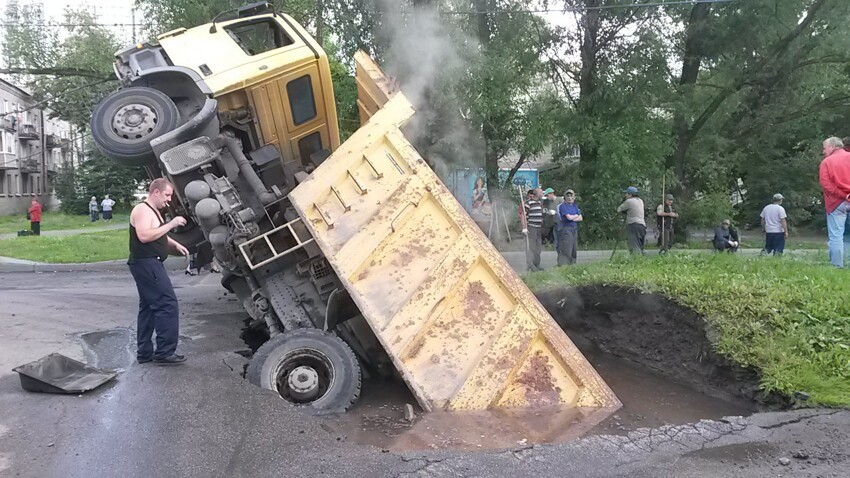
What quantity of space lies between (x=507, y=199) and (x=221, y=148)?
40.2 ft

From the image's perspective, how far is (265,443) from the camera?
3701 mm

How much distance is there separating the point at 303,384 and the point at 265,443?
1.03 metres

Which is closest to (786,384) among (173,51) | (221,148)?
(221,148)

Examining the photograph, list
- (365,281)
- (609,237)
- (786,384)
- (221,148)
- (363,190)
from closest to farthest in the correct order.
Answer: (786,384) < (365,281) < (363,190) < (221,148) < (609,237)

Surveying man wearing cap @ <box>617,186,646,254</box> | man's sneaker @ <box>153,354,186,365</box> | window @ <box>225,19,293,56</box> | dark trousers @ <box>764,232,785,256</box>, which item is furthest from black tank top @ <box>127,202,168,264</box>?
dark trousers @ <box>764,232,785,256</box>

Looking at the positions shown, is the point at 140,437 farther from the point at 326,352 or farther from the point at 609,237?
the point at 609,237

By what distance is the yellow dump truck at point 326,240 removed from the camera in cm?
457

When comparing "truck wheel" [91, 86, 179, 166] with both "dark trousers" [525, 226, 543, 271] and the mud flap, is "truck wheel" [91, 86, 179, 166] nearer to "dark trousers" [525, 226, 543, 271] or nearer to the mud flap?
the mud flap

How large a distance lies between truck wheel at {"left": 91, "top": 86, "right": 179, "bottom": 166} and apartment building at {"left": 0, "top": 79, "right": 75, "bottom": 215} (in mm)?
40283

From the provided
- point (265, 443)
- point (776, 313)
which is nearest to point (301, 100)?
point (265, 443)

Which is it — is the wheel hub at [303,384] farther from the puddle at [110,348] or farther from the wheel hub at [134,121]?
the wheel hub at [134,121]

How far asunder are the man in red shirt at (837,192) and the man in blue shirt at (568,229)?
438 centimetres

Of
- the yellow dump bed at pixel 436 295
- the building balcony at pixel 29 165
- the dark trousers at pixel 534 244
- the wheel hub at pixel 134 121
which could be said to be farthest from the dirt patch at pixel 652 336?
the building balcony at pixel 29 165

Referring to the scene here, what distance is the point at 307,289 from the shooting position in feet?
17.5
